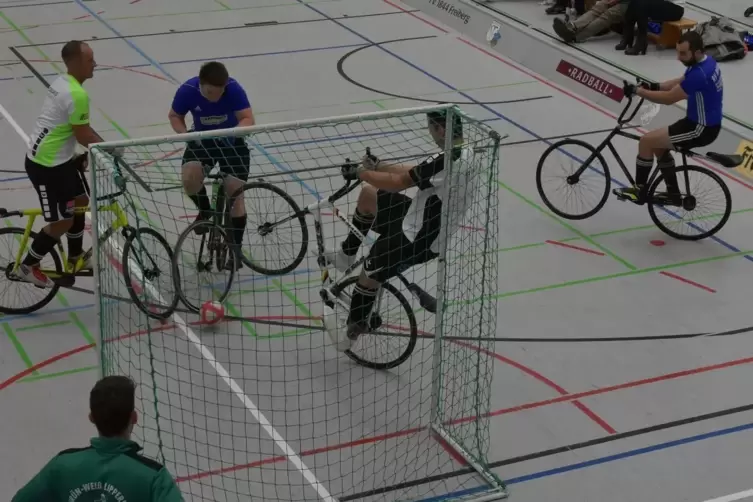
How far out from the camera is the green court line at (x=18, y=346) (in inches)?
311

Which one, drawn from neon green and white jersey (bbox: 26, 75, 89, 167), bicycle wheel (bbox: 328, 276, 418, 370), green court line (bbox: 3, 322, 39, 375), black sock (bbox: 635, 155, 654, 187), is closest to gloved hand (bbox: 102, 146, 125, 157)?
neon green and white jersey (bbox: 26, 75, 89, 167)

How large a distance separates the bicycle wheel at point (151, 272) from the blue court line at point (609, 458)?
8.55 feet

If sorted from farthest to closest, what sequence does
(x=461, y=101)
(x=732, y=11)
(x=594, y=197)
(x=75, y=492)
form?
(x=732, y=11), (x=461, y=101), (x=594, y=197), (x=75, y=492)

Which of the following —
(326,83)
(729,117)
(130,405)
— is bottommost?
(326,83)

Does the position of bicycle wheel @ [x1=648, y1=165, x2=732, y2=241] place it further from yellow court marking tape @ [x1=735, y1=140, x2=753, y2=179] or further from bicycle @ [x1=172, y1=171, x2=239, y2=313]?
bicycle @ [x1=172, y1=171, x2=239, y2=313]

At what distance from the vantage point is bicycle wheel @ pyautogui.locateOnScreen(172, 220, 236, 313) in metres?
8.52

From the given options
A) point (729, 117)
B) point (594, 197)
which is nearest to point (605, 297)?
point (594, 197)

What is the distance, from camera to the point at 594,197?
35.3ft

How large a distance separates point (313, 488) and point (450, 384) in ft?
5.03

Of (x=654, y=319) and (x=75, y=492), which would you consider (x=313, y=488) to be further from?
(x=654, y=319)

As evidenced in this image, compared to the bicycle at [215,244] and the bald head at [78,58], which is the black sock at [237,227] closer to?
the bicycle at [215,244]

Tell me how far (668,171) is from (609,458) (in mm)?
3686

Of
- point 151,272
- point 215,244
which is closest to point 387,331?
point 215,244

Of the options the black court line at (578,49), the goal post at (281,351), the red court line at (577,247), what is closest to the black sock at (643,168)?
the red court line at (577,247)
